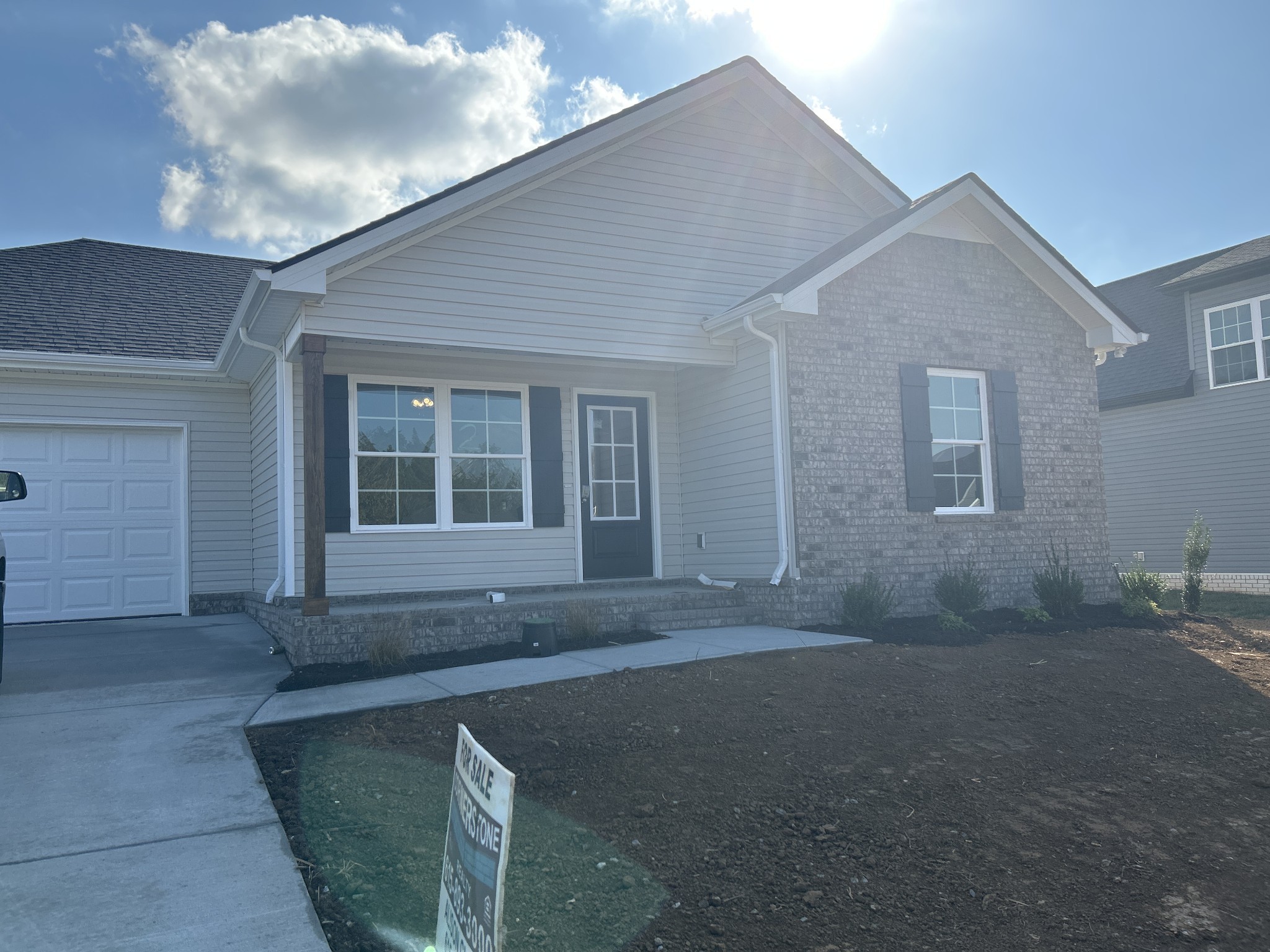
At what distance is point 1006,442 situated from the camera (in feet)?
32.9

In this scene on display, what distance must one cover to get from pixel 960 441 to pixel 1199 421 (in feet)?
27.4

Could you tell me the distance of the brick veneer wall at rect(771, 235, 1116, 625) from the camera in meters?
9.05

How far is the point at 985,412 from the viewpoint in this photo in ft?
33.1

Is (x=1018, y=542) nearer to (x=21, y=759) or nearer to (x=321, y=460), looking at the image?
(x=321, y=460)

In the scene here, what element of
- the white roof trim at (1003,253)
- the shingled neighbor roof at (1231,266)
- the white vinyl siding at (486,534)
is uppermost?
the shingled neighbor roof at (1231,266)

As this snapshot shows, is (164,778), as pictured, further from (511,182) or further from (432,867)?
(511,182)

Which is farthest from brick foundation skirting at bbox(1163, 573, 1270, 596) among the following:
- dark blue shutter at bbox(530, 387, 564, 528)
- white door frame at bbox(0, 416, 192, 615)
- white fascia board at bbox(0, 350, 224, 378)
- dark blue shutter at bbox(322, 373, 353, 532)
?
white fascia board at bbox(0, 350, 224, 378)

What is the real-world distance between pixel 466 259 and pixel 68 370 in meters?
5.04

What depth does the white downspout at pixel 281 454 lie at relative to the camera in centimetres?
834

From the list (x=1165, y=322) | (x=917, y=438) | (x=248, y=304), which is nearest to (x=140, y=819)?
(x=248, y=304)

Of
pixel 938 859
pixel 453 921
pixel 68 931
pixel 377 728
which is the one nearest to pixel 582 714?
pixel 377 728

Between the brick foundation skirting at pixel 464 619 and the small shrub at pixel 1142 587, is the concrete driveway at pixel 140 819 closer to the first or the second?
the brick foundation skirting at pixel 464 619

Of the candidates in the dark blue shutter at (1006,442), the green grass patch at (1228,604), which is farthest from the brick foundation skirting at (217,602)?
the green grass patch at (1228,604)

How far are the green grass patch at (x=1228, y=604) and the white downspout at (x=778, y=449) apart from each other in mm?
4672
